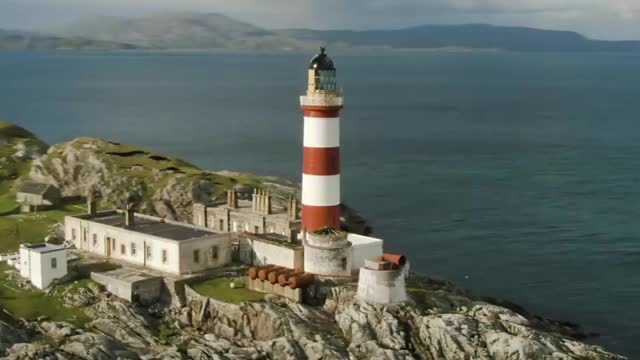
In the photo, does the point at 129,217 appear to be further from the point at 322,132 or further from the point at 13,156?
the point at 13,156

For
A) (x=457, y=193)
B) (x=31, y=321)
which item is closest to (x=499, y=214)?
(x=457, y=193)

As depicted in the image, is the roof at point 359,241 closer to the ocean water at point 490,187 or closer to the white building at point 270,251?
the white building at point 270,251

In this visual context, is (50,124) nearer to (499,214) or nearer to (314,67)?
(499,214)

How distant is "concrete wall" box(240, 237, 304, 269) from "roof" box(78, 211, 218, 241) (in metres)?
2.40

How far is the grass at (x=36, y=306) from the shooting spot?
4931 cm

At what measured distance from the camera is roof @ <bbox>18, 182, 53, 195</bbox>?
75438 mm

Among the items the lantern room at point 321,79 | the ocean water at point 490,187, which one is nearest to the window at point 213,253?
the lantern room at point 321,79

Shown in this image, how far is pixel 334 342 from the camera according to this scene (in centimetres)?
4706

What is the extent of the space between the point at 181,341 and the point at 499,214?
2208 inches

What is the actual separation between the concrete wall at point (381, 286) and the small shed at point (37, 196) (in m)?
36.7

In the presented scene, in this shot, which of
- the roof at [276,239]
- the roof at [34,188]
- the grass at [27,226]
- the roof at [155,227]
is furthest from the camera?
the roof at [34,188]

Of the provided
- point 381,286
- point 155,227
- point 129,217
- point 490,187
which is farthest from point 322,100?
point 490,187

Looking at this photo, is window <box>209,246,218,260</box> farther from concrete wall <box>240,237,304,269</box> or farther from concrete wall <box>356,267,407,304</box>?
concrete wall <box>356,267,407,304</box>

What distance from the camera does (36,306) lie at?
50.8 m
